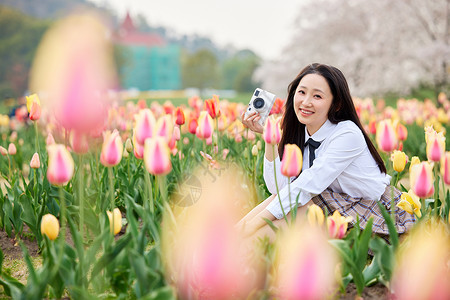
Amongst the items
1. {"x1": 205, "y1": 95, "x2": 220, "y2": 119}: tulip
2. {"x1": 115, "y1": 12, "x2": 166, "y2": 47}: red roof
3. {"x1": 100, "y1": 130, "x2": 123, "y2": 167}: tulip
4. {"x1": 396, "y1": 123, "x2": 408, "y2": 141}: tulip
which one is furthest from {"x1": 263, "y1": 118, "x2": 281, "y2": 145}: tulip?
{"x1": 115, "y1": 12, "x2": 166, "y2": 47}: red roof

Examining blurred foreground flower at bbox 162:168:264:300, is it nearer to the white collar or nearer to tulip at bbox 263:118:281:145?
tulip at bbox 263:118:281:145

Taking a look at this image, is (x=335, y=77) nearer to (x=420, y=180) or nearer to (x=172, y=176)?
(x=420, y=180)

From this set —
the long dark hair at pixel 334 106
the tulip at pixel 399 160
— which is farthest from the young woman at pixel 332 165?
the tulip at pixel 399 160

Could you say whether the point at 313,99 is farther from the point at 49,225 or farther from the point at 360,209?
the point at 49,225

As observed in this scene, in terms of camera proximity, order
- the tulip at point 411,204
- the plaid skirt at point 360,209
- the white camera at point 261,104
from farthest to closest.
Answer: the white camera at point 261,104, the plaid skirt at point 360,209, the tulip at point 411,204

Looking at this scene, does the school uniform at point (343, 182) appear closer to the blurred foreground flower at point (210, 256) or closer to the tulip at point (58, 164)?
the blurred foreground flower at point (210, 256)

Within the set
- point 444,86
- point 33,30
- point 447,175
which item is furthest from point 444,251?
point 33,30

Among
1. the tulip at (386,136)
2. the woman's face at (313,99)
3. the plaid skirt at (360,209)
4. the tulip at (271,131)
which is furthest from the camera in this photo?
the woman's face at (313,99)

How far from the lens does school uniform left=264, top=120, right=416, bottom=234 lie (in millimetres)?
2324

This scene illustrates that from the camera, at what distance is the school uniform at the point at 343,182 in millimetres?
2324

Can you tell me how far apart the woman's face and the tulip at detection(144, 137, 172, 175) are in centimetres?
115

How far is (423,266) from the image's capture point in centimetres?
151

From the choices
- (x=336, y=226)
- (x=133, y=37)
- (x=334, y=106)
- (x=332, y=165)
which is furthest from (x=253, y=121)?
(x=133, y=37)

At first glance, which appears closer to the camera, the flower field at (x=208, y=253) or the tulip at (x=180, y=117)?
the flower field at (x=208, y=253)
